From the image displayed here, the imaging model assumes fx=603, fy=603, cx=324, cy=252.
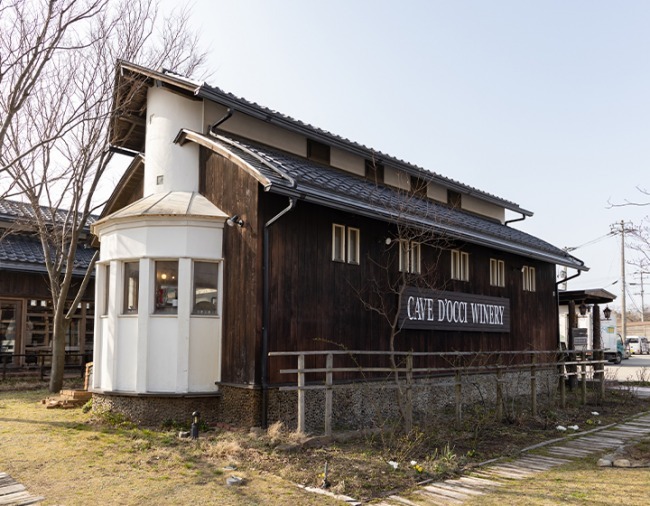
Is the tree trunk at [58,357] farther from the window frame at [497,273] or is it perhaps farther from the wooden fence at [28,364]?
the window frame at [497,273]

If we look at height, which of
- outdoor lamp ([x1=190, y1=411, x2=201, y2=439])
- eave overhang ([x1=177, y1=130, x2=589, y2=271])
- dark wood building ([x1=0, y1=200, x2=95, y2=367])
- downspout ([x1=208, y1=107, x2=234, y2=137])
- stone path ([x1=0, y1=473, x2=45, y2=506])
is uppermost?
downspout ([x1=208, y1=107, x2=234, y2=137])

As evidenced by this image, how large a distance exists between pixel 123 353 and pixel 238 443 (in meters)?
3.28

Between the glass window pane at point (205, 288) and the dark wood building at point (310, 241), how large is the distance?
0.72 feet

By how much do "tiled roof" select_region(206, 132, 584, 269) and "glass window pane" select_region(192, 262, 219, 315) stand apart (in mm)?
2149

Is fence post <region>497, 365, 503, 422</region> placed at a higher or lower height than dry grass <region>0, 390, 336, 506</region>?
higher

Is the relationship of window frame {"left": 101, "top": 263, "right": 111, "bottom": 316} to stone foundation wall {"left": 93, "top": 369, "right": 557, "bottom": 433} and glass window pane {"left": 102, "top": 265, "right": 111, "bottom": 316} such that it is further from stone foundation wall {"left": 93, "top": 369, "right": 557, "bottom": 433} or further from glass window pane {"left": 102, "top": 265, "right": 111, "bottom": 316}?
stone foundation wall {"left": 93, "top": 369, "right": 557, "bottom": 433}

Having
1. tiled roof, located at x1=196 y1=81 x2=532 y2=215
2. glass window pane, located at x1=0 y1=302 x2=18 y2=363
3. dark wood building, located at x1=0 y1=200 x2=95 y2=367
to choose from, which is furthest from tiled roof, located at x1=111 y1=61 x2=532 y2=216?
glass window pane, located at x1=0 y1=302 x2=18 y2=363

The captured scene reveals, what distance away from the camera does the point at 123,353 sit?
10930mm

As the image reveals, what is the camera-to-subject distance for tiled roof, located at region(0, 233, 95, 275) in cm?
1808

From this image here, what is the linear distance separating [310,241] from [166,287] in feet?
9.00

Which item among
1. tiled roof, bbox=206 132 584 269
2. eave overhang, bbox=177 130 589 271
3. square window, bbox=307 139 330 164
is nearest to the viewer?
eave overhang, bbox=177 130 589 271

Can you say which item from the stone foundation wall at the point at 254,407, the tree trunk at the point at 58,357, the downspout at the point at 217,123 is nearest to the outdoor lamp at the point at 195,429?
the stone foundation wall at the point at 254,407

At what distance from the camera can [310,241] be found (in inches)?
441

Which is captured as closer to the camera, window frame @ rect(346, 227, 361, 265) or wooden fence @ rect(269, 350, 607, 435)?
wooden fence @ rect(269, 350, 607, 435)
